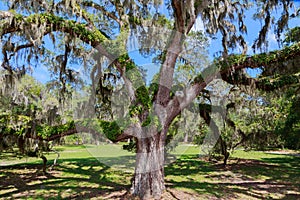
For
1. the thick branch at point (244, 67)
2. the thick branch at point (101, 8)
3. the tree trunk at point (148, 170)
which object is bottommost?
the tree trunk at point (148, 170)

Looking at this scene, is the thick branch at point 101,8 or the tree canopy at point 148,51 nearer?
the tree canopy at point 148,51

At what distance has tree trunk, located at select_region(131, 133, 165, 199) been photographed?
5512mm

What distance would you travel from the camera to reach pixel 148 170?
557cm

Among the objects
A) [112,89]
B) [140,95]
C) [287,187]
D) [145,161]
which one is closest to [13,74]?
[112,89]

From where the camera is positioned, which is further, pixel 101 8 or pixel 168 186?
pixel 101 8

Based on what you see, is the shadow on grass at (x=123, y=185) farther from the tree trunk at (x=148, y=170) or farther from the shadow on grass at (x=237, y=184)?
the tree trunk at (x=148, y=170)

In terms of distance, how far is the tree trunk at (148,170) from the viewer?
551 cm

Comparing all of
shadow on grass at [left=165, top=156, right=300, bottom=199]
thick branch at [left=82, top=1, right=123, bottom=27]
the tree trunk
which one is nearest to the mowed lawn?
shadow on grass at [left=165, top=156, right=300, bottom=199]

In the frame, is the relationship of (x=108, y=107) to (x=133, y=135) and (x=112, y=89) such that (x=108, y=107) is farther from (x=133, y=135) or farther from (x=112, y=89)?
(x=133, y=135)

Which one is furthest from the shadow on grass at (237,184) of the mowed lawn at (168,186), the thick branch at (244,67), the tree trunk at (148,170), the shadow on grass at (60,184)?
the thick branch at (244,67)

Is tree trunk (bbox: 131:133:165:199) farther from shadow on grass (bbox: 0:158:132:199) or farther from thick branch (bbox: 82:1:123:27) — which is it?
thick branch (bbox: 82:1:123:27)

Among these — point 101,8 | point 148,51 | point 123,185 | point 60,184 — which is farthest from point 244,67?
point 60,184

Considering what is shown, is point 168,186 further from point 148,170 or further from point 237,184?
point 237,184

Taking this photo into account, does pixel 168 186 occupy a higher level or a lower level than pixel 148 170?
lower
